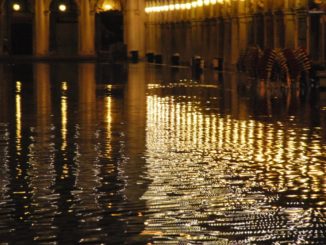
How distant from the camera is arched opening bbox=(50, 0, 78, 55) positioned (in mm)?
75500

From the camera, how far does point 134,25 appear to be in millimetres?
73438

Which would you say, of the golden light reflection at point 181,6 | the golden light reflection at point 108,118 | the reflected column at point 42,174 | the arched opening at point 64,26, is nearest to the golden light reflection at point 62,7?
the arched opening at point 64,26

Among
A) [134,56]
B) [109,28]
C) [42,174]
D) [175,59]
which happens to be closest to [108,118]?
[42,174]

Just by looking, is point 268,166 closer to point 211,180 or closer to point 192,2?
point 211,180

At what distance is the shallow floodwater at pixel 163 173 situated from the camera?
9.19m

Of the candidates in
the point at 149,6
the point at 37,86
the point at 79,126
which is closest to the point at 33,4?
the point at 149,6

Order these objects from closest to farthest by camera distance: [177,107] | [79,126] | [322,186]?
[322,186] → [79,126] → [177,107]

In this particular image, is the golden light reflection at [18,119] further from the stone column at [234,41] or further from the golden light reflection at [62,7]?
the golden light reflection at [62,7]

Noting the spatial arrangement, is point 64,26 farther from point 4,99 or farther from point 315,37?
point 4,99

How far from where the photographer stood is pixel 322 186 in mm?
11664

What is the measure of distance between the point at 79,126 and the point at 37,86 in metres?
15.7

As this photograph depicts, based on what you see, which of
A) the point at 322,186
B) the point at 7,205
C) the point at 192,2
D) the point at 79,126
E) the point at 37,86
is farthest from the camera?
the point at 192,2

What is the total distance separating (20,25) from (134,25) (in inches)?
330

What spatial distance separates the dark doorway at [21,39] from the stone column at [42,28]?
2003mm
